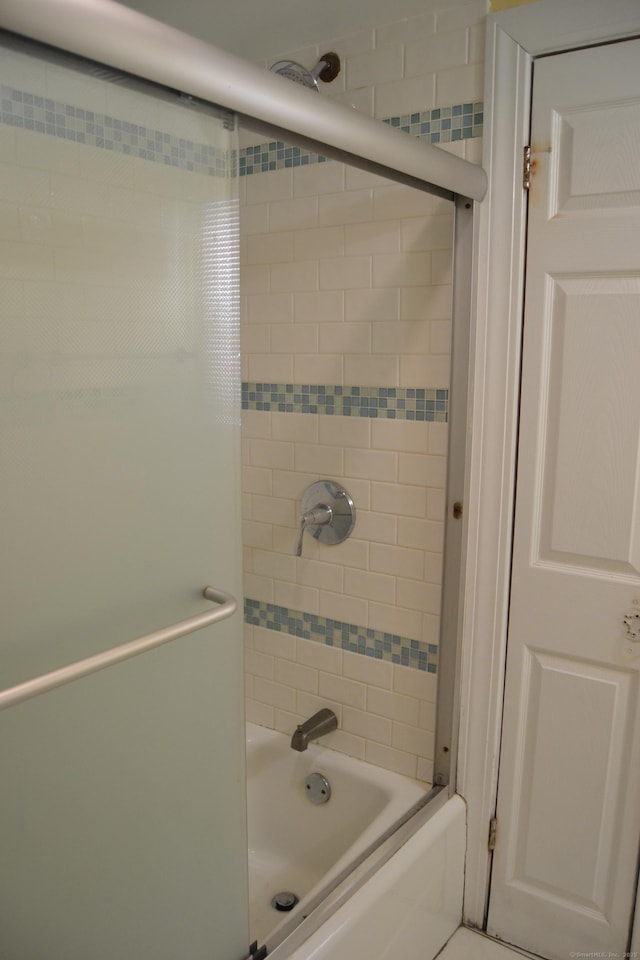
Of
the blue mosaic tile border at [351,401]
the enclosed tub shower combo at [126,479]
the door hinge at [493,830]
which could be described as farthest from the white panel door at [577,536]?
the enclosed tub shower combo at [126,479]

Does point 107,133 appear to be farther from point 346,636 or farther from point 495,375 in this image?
point 346,636

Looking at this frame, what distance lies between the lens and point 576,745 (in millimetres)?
1694

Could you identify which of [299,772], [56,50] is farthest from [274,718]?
[56,50]

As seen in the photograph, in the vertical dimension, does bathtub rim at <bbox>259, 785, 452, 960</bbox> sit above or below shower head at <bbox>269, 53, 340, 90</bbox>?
below

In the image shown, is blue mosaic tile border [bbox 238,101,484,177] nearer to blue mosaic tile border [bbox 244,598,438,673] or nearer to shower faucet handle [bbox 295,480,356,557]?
shower faucet handle [bbox 295,480,356,557]

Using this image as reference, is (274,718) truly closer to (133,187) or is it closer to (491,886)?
(491,886)

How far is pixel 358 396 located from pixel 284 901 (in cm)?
135

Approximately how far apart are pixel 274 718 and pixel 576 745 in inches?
35.3

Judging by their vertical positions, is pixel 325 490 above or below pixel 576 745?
above

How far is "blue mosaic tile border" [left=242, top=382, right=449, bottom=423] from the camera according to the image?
5.87 feet

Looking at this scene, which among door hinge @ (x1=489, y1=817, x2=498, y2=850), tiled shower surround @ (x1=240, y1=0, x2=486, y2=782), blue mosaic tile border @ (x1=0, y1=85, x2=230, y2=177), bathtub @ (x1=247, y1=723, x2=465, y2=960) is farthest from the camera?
door hinge @ (x1=489, y1=817, x2=498, y2=850)

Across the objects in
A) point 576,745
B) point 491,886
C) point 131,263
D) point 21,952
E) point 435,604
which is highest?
point 131,263

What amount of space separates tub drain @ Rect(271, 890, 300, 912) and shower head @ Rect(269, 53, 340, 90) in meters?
2.01

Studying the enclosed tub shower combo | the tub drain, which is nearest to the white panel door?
the enclosed tub shower combo
